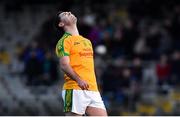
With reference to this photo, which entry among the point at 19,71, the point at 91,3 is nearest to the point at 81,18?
the point at 91,3

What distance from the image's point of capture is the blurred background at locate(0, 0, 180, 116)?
647 inches

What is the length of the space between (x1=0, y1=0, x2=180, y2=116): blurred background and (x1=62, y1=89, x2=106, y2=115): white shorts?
23.3 ft

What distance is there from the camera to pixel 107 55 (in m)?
17.7

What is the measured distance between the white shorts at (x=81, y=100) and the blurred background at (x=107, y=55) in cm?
709

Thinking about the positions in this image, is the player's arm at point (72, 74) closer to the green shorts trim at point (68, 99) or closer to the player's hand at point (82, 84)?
the player's hand at point (82, 84)

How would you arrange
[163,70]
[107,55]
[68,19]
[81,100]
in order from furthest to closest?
1. [107,55]
2. [163,70]
3. [68,19]
4. [81,100]

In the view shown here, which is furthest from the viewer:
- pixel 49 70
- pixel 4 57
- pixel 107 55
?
pixel 4 57

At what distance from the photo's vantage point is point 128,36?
18.3 metres

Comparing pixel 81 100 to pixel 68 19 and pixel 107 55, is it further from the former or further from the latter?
pixel 107 55

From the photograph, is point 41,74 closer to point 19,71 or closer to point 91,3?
point 19,71

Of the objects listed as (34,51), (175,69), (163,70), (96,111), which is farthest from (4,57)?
(96,111)

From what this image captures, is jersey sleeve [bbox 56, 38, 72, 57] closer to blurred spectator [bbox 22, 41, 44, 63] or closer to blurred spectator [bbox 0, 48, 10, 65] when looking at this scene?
blurred spectator [bbox 22, 41, 44, 63]

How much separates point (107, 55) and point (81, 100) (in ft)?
29.0

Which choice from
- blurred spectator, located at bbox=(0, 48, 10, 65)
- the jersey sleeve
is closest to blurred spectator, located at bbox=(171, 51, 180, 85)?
blurred spectator, located at bbox=(0, 48, 10, 65)
